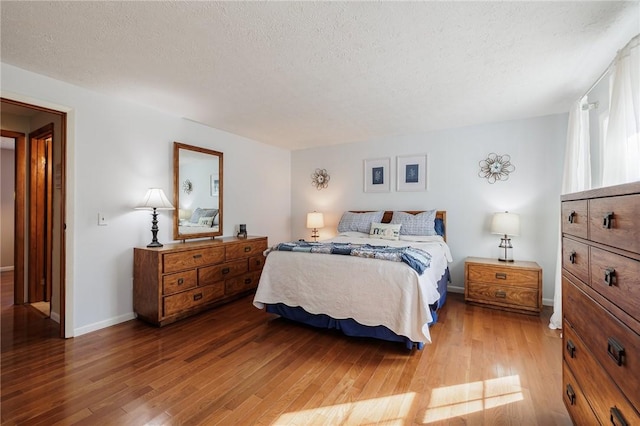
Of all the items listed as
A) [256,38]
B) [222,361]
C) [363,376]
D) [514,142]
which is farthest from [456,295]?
[256,38]

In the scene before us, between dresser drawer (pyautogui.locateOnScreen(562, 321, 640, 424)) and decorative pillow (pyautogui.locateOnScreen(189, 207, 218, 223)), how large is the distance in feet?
11.9

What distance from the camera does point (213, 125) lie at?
12.4 ft

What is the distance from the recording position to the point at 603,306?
1061 millimetres

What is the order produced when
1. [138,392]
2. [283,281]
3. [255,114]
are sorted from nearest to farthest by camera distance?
[138,392] < [283,281] < [255,114]

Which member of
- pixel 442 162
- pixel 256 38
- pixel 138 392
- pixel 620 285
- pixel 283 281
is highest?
pixel 256 38

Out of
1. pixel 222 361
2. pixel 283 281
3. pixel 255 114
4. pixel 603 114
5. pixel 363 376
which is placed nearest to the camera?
pixel 363 376

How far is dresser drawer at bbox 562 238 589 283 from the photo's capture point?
48.8 inches

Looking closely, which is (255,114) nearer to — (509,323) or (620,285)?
(620,285)

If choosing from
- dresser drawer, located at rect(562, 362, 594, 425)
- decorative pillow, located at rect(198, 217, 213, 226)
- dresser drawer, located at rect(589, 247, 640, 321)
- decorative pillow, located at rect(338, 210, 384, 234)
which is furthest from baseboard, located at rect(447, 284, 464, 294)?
decorative pillow, located at rect(198, 217, 213, 226)

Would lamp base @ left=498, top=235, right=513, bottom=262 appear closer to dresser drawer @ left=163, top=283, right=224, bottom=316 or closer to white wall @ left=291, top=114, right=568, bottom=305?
white wall @ left=291, top=114, right=568, bottom=305

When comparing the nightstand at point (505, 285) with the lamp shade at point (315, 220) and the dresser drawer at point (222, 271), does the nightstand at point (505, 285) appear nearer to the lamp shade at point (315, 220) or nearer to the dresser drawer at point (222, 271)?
the lamp shade at point (315, 220)

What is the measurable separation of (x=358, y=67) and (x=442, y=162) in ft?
7.76

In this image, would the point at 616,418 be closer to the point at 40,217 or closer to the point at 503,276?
the point at 503,276

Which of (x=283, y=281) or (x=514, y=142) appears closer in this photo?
(x=283, y=281)
